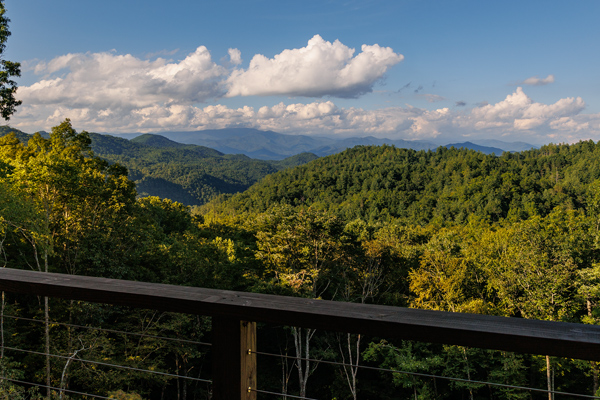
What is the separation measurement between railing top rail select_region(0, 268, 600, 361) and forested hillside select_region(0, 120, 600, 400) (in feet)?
Answer: 14.8

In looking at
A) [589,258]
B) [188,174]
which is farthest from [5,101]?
[188,174]

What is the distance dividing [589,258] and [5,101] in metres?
25.6

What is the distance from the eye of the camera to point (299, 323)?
1.01 m

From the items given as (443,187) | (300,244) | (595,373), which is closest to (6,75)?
(300,244)

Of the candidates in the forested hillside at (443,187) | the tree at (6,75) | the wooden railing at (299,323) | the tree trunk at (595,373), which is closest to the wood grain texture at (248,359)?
the wooden railing at (299,323)

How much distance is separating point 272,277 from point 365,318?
17.0 m

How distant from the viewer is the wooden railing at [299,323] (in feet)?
2.82

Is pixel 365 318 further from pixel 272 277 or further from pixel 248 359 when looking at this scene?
pixel 272 277

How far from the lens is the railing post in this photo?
1058 millimetres

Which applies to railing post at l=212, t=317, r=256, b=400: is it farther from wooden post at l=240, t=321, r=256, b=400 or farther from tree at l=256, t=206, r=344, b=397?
tree at l=256, t=206, r=344, b=397

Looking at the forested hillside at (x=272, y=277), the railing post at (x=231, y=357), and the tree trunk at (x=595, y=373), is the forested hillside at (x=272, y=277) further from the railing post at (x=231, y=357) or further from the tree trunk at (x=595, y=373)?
the railing post at (x=231, y=357)

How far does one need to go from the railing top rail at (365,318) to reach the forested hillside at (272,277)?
4521 mm

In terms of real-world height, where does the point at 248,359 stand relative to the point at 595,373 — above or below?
above

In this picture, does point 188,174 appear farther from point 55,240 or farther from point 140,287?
point 140,287
